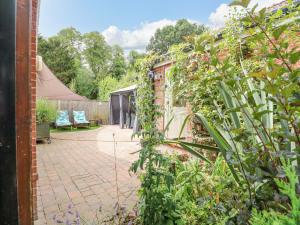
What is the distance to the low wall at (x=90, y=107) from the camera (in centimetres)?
1352

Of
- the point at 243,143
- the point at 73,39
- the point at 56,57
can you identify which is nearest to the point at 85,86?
the point at 56,57

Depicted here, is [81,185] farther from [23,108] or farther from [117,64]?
[117,64]

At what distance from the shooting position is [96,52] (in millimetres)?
26875

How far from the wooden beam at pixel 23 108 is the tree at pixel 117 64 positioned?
25044mm

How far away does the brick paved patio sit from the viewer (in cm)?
261

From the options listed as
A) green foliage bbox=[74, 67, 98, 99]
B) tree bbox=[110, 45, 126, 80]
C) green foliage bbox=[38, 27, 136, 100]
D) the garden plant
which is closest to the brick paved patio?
the garden plant

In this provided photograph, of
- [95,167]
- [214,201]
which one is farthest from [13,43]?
[95,167]

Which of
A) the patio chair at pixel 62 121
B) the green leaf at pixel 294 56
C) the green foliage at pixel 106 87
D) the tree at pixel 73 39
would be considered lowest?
the patio chair at pixel 62 121

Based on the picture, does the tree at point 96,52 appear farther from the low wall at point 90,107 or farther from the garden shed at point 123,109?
the garden shed at point 123,109

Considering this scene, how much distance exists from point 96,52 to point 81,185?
2552 cm

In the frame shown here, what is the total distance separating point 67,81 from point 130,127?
12307 mm

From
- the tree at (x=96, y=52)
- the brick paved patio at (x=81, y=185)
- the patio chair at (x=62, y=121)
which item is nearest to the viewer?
the brick paved patio at (x=81, y=185)

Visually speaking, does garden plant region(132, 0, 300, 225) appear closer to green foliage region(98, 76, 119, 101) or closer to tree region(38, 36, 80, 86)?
green foliage region(98, 76, 119, 101)

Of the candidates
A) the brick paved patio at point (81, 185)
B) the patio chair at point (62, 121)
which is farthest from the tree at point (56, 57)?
the brick paved patio at point (81, 185)
